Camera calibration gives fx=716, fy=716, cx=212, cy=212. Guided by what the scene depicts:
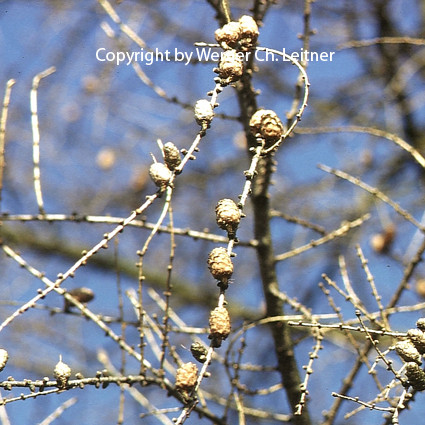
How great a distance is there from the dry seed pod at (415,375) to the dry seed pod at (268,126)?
0.36 m

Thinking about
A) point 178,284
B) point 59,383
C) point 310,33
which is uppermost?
point 178,284

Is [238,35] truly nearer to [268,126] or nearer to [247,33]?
[247,33]

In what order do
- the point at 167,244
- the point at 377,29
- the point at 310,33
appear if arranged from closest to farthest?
the point at 310,33 < the point at 377,29 < the point at 167,244

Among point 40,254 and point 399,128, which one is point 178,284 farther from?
point 399,128

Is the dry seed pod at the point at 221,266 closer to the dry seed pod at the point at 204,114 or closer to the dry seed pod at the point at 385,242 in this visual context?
the dry seed pod at the point at 204,114

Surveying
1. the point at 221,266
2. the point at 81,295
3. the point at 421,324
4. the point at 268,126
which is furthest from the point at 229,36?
the point at 81,295

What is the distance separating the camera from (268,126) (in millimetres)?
996

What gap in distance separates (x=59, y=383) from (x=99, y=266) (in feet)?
8.94

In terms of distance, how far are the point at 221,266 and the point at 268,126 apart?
0.24 m

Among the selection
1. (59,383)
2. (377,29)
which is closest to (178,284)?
(377,29)

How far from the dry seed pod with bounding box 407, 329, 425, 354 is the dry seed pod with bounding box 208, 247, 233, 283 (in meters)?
0.23

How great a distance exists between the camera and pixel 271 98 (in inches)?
130

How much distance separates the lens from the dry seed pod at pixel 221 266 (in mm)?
860

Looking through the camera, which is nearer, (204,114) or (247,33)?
(204,114)
